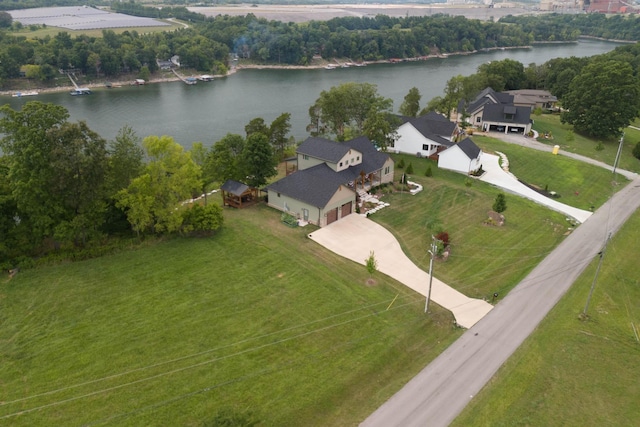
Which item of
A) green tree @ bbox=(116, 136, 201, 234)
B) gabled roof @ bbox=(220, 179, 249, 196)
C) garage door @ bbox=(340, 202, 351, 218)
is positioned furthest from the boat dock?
garage door @ bbox=(340, 202, 351, 218)

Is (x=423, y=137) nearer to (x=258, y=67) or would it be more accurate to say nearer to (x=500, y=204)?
(x=500, y=204)

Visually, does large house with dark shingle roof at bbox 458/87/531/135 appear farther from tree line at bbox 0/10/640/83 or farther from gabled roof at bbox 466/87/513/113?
tree line at bbox 0/10/640/83

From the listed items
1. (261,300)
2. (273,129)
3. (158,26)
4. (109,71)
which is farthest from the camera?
(158,26)

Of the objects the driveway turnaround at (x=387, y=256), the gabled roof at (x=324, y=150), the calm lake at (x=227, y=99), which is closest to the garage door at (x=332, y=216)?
the driveway turnaround at (x=387, y=256)

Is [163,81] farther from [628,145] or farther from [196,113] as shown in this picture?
[628,145]

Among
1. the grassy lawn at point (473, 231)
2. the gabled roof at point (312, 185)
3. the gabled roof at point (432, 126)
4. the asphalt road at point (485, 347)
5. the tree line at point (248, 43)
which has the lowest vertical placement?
the asphalt road at point (485, 347)

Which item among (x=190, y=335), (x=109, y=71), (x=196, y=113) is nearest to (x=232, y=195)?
(x=190, y=335)

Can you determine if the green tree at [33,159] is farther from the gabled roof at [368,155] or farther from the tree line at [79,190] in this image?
the gabled roof at [368,155]
